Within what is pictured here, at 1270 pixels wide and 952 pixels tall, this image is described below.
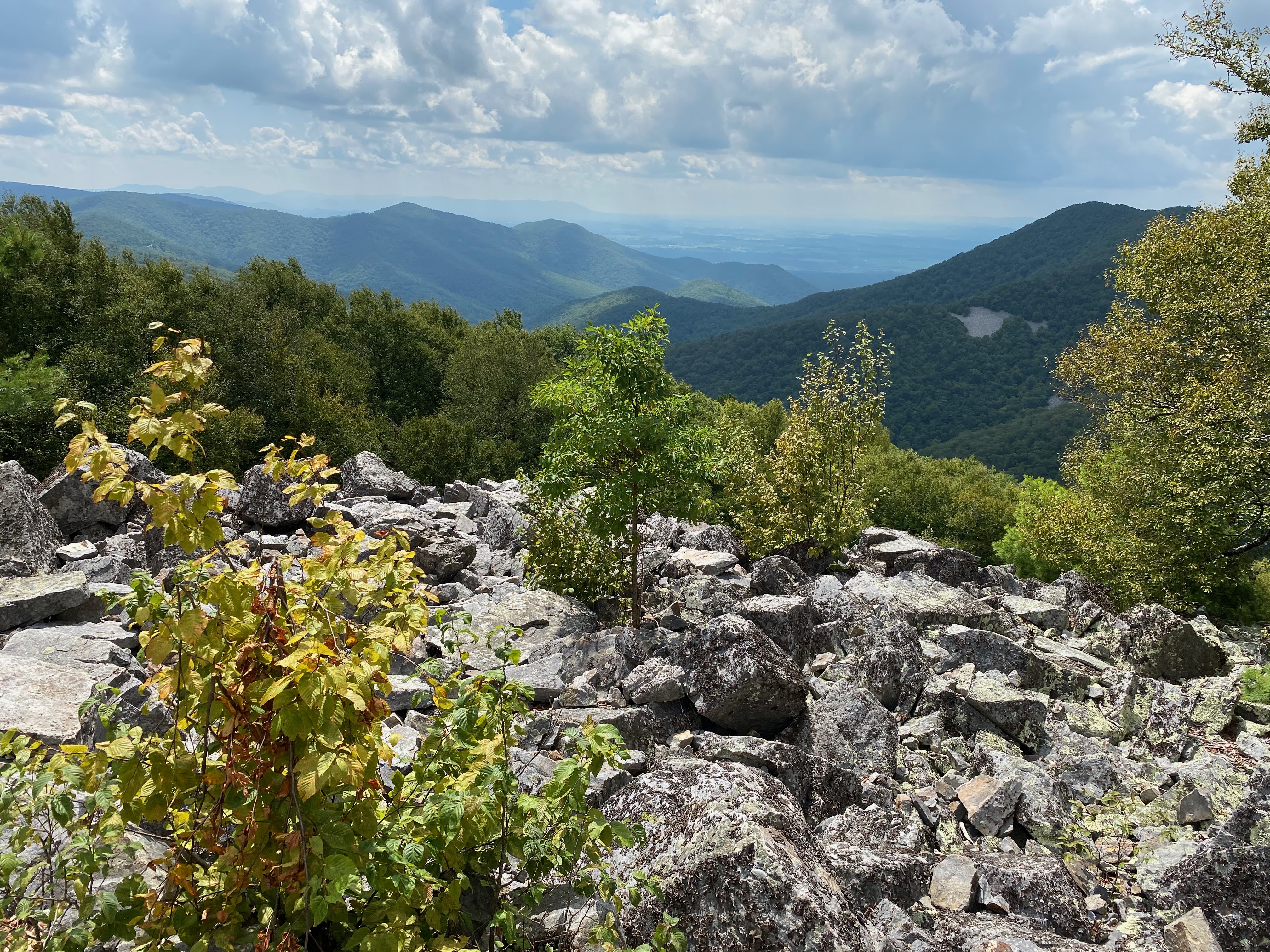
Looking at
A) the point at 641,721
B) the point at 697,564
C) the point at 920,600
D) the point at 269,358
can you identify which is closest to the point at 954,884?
the point at 641,721

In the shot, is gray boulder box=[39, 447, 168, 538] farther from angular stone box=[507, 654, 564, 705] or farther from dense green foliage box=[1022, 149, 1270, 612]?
dense green foliage box=[1022, 149, 1270, 612]

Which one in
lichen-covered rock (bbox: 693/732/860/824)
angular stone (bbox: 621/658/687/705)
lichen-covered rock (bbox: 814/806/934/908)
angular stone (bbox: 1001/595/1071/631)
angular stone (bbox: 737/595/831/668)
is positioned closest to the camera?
lichen-covered rock (bbox: 814/806/934/908)

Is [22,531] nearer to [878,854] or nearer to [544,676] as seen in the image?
[544,676]

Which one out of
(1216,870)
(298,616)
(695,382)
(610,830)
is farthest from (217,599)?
(695,382)

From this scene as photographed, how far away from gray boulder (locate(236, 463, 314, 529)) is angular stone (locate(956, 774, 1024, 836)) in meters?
13.8

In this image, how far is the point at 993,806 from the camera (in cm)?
745

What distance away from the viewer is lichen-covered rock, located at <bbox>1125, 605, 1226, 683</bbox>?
12.9 m

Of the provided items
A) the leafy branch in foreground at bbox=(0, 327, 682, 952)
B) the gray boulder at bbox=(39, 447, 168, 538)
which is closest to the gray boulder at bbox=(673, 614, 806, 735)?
the leafy branch in foreground at bbox=(0, 327, 682, 952)

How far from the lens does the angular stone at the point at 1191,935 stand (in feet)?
17.7

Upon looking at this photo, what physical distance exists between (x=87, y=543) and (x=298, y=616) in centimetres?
1407

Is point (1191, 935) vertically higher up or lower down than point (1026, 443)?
higher up

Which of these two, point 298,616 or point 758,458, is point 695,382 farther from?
point 298,616

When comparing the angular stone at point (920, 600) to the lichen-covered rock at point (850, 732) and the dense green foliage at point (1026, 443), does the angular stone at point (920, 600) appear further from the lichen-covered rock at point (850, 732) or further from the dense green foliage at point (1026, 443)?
the dense green foliage at point (1026, 443)

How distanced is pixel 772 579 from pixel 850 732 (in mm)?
6106
